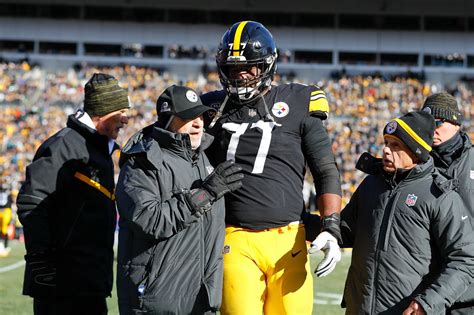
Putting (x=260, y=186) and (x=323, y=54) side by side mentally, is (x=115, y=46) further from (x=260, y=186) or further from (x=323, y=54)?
(x=260, y=186)

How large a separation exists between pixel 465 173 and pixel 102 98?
7.00 ft

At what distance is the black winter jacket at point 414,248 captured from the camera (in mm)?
4039

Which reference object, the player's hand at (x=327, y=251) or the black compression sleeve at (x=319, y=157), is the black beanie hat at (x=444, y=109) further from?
the player's hand at (x=327, y=251)

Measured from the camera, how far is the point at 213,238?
392cm

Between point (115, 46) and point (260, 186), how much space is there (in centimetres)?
3397

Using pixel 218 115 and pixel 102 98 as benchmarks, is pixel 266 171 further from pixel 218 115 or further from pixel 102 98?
pixel 102 98

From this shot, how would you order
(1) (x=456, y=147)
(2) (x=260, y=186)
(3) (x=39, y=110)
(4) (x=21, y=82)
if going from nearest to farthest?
(2) (x=260, y=186), (1) (x=456, y=147), (3) (x=39, y=110), (4) (x=21, y=82)

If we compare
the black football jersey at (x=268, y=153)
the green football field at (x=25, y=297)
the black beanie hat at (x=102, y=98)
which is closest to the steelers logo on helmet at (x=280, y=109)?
the black football jersey at (x=268, y=153)

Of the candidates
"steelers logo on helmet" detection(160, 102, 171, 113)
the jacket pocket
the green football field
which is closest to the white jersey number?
"steelers logo on helmet" detection(160, 102, 171, 113)

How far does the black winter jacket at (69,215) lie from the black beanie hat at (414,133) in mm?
1587

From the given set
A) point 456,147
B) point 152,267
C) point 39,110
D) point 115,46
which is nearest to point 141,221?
point 152,267

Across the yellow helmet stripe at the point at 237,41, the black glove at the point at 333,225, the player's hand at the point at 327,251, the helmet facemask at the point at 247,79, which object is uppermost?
the yellow helmet stripe at the point at 237,41

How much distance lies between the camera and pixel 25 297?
922 centimetres

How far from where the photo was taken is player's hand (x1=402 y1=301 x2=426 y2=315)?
3.97 meters
